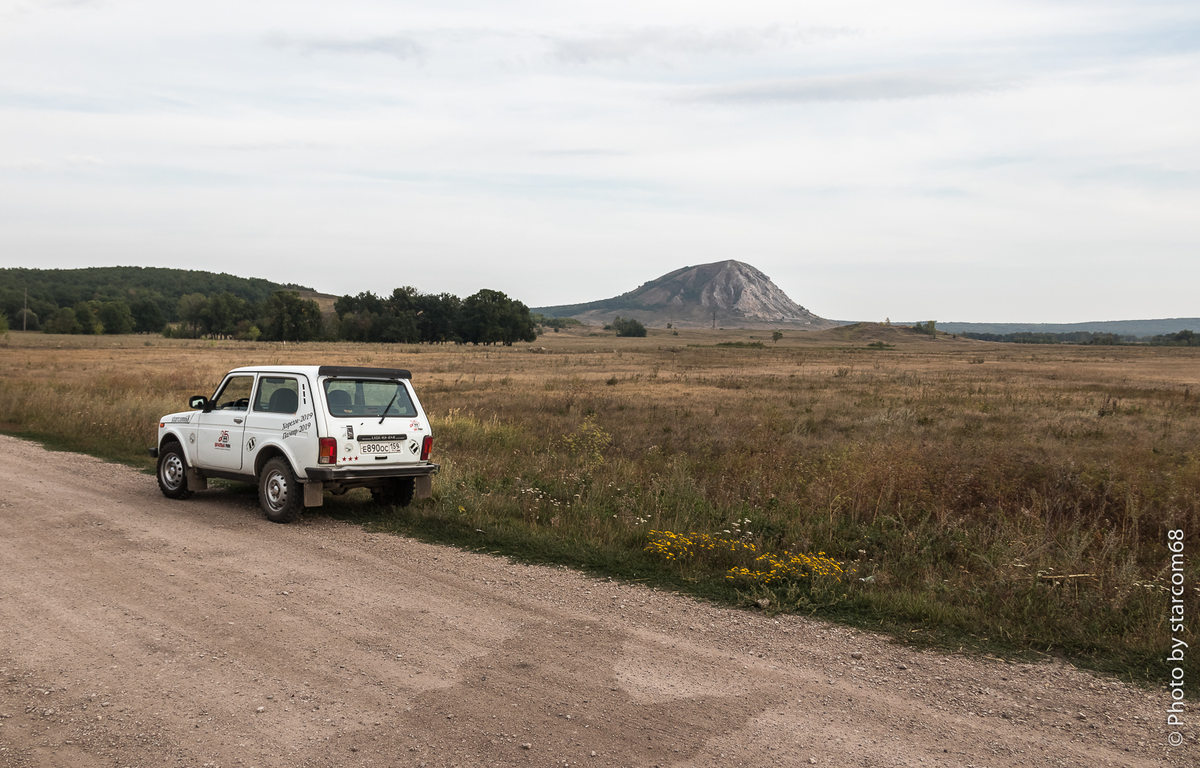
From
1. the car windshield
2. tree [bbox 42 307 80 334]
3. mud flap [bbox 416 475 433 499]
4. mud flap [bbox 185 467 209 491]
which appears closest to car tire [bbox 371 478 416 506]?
mud flap [bbox 416 475 433 499]

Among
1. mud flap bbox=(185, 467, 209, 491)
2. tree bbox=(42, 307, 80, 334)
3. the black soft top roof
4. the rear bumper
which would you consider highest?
tree bbox=(42, 307, 80, 334)

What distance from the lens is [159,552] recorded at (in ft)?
27.2

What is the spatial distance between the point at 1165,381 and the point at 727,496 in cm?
4357

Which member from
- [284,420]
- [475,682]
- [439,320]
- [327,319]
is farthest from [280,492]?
[327,319]

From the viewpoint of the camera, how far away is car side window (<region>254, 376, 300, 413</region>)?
10.2 meters

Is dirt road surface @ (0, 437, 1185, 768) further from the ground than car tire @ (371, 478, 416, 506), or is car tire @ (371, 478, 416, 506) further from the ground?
car tire @ (371, 478, 416, 506)

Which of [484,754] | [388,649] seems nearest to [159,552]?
[388,649]

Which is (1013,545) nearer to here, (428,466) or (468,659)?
(468,659)

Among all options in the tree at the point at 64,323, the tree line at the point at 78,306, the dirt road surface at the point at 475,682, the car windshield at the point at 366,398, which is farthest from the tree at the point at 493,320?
the dirt road surface at the point at 475,682

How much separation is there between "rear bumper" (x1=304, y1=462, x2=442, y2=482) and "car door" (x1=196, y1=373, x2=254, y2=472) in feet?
5.87

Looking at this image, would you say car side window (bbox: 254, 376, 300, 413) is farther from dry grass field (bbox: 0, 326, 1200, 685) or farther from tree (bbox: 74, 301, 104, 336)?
tree (bbox: 74, 301, 104, 336)

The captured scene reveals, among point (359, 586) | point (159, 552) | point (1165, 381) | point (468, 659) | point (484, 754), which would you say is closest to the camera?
point (484, 754)

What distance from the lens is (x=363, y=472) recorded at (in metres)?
9.90

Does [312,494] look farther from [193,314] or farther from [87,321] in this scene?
[193,314]
